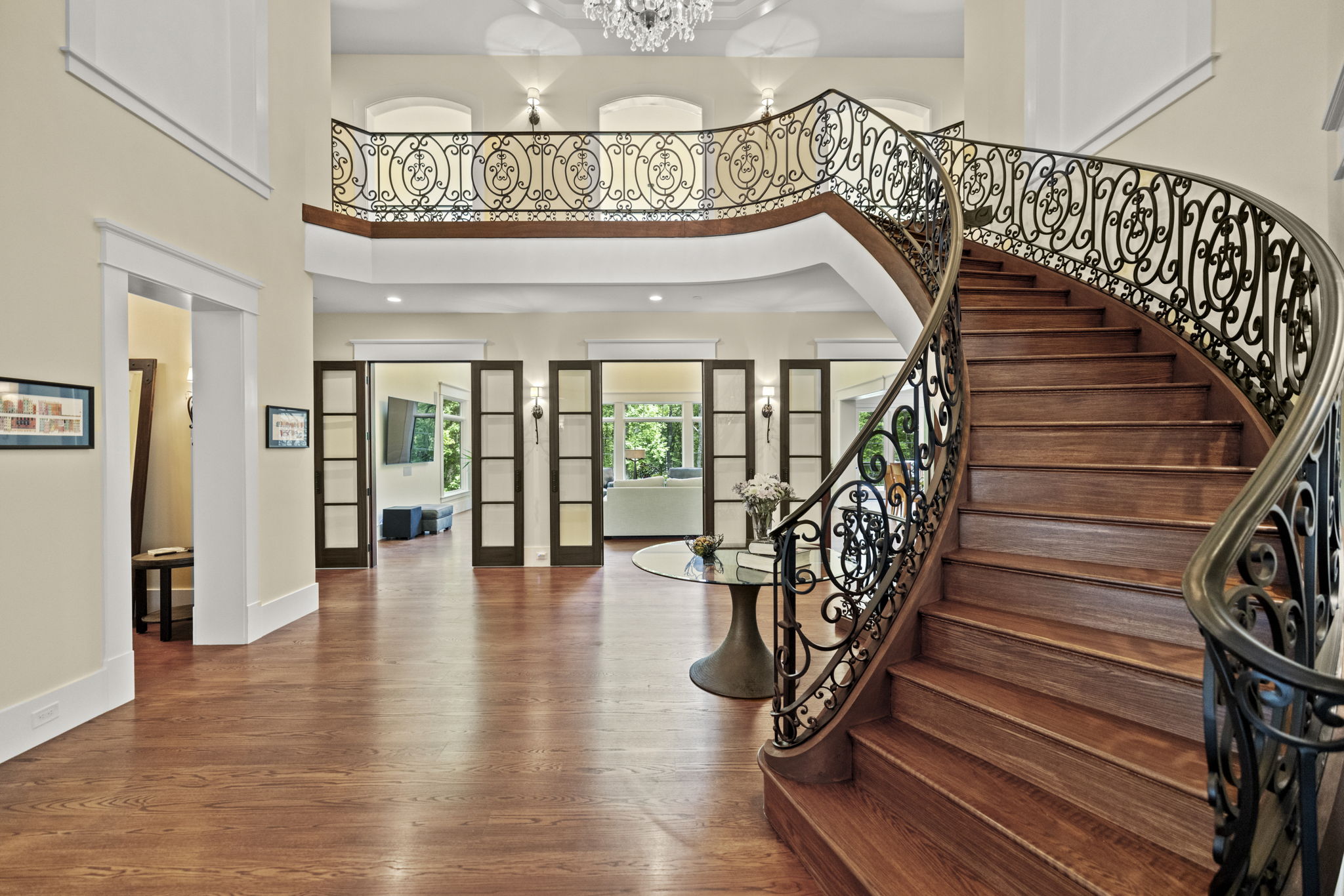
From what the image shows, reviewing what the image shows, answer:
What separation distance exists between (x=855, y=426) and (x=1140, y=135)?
29.1ft

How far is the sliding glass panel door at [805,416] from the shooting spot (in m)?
7.65

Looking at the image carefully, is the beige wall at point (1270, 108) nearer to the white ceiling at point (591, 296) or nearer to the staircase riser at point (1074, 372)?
the staircase riser at point (1074, 372)

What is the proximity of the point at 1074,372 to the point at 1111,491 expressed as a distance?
1.12 m

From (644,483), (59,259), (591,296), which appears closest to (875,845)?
(59,259)

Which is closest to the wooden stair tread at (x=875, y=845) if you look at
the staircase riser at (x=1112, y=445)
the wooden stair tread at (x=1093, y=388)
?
the staircase riser at (x=1112, y=445)

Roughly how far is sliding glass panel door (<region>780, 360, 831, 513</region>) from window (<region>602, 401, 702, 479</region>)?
6223 mm

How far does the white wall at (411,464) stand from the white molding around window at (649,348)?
404cm

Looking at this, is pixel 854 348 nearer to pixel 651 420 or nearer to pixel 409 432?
pixel 651 420

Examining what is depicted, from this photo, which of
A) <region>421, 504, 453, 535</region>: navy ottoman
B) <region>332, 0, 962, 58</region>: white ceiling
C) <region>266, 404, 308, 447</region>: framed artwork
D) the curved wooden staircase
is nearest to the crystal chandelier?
<region>332, 0, 962, 58</region>: white ceiling

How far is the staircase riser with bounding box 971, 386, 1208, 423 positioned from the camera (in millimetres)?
3008

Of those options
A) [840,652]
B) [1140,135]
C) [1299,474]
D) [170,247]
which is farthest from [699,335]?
[1299,474]

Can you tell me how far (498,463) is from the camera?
24.7ft

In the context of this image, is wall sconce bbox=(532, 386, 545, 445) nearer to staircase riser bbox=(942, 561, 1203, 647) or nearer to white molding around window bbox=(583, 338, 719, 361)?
white molding around window bbox=(583, 338, 719, 361)

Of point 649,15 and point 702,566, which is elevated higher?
point 649,15
